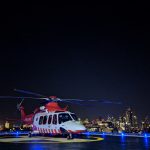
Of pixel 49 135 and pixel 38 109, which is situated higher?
pixel 38 109

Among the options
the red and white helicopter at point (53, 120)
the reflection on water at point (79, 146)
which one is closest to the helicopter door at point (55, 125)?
the red and white helicopter at point (53, 120)

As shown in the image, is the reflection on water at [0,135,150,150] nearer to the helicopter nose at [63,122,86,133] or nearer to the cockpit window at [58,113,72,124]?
the helicopter nose at [63,122,86,133]

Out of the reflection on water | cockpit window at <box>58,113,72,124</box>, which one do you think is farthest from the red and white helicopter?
the reflection on water

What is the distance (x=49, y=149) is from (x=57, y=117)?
13.3 meters

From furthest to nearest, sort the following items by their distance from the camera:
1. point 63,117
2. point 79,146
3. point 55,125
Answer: point 55,125 < point 63,117 < point 79,146

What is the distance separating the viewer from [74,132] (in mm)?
34625

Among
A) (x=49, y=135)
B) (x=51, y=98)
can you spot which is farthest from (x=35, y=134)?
(x=51, y=98)

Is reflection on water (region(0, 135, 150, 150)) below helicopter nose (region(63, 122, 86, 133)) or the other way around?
below

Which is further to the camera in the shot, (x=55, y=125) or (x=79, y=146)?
(x=55, y=125)

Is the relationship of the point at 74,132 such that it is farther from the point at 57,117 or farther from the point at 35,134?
the point at 35,134

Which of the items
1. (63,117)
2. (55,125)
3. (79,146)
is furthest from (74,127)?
(79,146)

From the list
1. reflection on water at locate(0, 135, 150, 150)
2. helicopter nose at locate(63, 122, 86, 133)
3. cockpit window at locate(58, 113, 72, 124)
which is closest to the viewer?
reflection on water at locate(0, 135, 150, 150)

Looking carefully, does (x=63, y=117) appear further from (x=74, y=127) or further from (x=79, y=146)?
(x=79, y=146)

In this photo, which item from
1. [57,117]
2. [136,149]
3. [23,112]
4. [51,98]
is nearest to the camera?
[136,149]
